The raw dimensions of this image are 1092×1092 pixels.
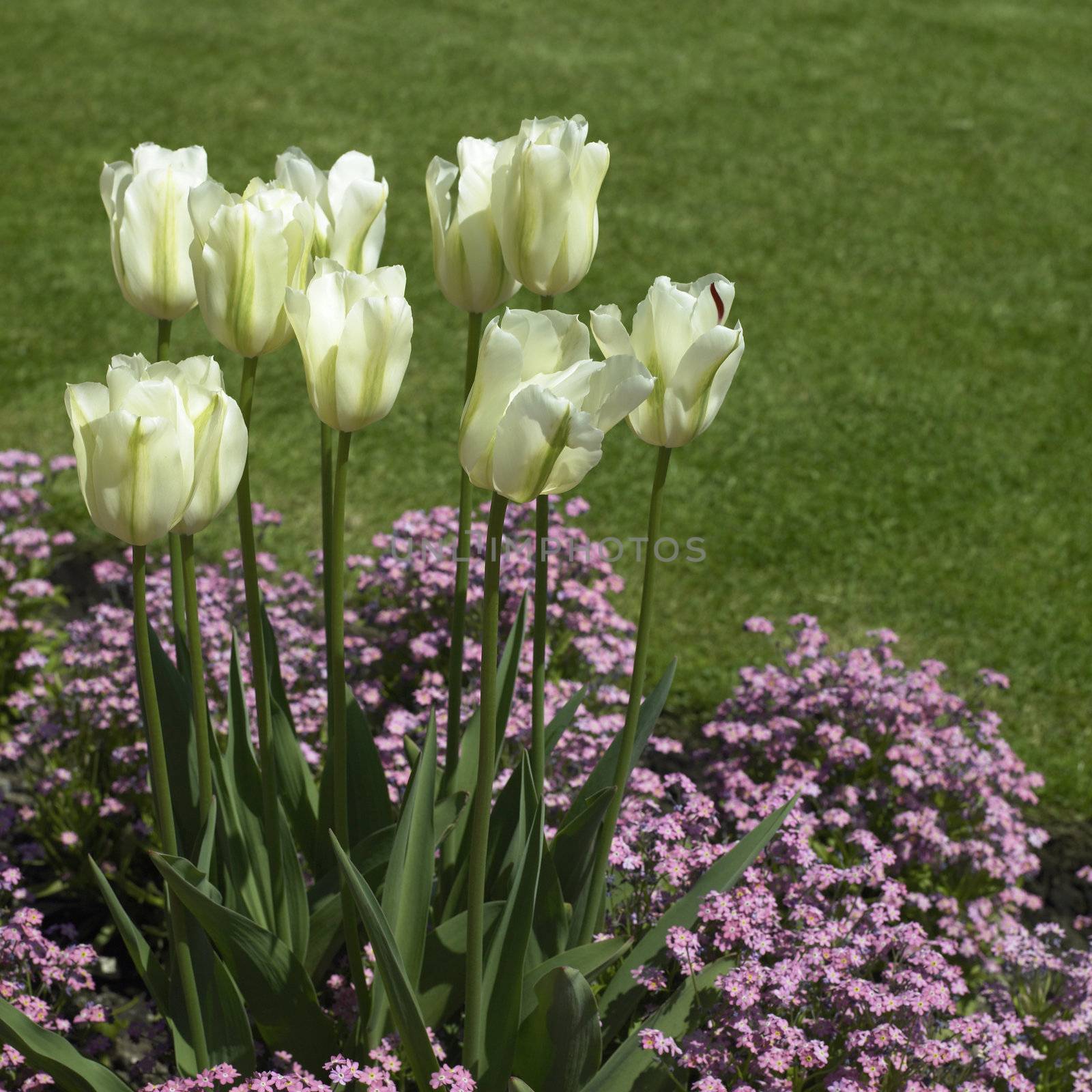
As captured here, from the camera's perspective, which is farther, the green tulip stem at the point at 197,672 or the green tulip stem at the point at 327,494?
the green tulip stem at the point at 327,494

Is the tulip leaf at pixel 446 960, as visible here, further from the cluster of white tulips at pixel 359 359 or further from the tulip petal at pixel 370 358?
the tulip petal at pixel 370 358

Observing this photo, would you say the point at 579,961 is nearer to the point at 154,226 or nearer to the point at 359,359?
the point at 359,359

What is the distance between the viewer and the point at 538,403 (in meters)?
1.35

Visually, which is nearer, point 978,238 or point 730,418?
point 730,418

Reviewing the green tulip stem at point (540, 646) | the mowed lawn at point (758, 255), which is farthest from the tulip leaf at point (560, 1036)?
the mowed lawn at point (758, 255)

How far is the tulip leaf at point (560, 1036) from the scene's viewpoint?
1712 millimetres

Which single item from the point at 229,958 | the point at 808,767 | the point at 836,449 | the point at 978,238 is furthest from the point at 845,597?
the point at 978,238

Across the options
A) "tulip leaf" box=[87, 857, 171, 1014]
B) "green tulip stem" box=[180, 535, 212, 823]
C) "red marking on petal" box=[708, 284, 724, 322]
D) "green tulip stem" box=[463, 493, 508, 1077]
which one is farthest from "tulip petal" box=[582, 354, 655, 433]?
"tulip leaf" box=[87, 857, 171, 1014]

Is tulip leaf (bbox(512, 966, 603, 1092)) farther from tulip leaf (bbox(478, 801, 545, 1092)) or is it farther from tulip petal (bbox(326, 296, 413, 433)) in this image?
tulip petal (bbox(326, 296, 413, 433))

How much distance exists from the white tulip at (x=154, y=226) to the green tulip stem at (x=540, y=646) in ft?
1.82

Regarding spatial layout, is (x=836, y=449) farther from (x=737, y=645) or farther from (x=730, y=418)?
(x=737, y=645)

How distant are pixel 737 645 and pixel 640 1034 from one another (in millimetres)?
2259

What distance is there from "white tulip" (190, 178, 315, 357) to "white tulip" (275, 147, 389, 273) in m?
0.09

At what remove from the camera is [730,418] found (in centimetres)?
528
